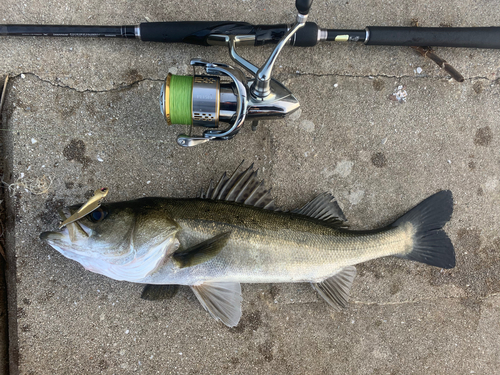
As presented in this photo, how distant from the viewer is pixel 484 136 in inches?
97.0

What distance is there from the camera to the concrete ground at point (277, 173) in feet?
7.34

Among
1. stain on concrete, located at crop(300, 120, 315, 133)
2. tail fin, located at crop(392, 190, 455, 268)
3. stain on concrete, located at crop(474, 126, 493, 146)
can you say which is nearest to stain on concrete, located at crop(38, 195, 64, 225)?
stain on concrete, located at crop(300, 120, 315, 133)

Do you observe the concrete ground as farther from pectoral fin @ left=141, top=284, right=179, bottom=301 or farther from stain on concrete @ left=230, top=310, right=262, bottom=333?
pectoral fin @ left=141, top=284, right=179, bottom=301

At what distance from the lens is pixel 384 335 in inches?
96.2

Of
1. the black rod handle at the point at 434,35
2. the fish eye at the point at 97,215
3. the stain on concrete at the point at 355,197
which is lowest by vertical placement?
the stain on concrete at the point at 355,197

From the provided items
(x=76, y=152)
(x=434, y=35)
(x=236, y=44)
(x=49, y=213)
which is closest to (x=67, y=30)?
(x=76, y=152)

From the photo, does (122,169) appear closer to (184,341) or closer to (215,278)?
(215,278)

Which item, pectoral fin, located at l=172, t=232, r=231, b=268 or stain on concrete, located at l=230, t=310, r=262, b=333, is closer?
pectoral fin, located at l=172, t=232, r=231, b=268

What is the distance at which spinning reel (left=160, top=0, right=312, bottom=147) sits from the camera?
1736 millimetres

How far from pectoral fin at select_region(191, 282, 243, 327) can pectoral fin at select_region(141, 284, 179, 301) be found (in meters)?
0.23

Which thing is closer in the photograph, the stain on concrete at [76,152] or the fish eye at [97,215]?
the fish eye at [97,215]

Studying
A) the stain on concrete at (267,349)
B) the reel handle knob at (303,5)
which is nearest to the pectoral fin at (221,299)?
the stain on concrete at (267,349)

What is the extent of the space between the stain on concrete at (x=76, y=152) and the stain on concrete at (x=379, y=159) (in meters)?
2.33

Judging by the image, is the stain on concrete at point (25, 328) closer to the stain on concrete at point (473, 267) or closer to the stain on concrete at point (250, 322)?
the stain on concrete at point (250, 322)
